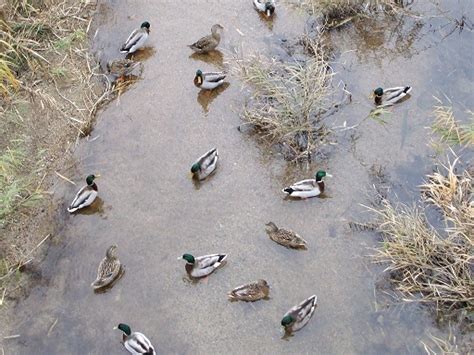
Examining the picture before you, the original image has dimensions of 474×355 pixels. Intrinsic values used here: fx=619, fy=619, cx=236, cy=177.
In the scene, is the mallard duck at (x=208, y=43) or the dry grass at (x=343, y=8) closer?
the mallard duck at (x=208, y=43)

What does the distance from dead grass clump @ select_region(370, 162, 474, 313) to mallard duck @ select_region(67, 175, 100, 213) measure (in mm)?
2935

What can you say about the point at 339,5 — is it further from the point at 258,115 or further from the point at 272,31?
the point at 258,115

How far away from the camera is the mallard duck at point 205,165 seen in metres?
6.59

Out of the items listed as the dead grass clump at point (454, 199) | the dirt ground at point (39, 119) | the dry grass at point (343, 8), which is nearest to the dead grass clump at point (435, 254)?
the dead grass clump at point (454, 199)

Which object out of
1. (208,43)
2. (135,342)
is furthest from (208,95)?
(135,342)

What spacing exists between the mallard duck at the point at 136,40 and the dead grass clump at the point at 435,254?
3.83 m

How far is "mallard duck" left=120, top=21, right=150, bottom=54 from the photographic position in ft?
25.8

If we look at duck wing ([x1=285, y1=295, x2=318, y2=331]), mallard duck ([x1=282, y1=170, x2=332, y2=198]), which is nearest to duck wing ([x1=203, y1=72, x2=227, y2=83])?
mallard duck ([x1=282, y1=170, x2=332, y2=198])

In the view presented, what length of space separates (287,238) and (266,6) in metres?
3.66

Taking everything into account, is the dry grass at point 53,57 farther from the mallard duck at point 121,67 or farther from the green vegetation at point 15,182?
the green vegetation at point 15,182

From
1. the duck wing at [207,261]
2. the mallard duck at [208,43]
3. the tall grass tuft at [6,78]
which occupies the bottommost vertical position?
the duck wing at [207,261]

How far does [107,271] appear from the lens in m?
5.85

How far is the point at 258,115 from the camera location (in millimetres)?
6941

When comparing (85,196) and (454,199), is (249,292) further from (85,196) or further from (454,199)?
(454,199)
